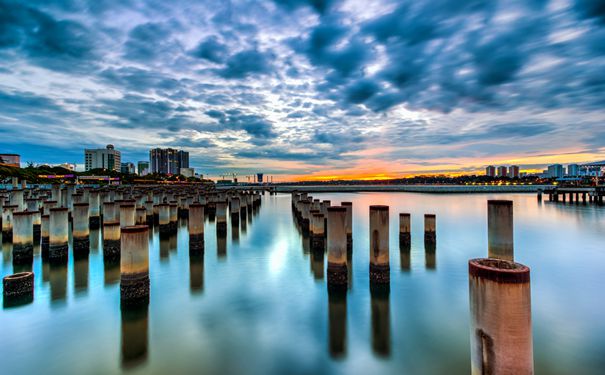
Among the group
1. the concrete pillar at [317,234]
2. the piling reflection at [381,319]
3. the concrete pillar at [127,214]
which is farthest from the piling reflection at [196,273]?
the piling reflection at [381,319]

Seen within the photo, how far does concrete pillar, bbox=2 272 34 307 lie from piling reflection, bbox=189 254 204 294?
4.64 meters

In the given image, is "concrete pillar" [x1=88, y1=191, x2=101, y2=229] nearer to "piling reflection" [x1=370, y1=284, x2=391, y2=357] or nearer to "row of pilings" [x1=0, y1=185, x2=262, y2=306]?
"row of pilings" [x1=0, y1=185, x2=262, y2=306]

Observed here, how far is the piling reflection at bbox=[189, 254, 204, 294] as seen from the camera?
37.2ft

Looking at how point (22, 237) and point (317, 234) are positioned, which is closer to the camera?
point (22, 237)

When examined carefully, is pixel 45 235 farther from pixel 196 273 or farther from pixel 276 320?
pixel 276 320

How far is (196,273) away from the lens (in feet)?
42.8

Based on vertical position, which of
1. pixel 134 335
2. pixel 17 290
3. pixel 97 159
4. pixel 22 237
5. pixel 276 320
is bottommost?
pixel 276 320

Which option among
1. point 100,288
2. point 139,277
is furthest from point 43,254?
point 139,277

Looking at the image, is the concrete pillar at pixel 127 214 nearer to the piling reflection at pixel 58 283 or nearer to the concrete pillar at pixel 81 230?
the concrete pillar at pixel 81 230

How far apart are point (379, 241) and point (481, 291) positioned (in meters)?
5.90

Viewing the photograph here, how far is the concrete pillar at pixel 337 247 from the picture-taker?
31.9ft

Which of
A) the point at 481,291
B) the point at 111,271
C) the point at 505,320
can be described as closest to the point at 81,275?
the point at 111,271

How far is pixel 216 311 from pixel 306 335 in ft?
9.87

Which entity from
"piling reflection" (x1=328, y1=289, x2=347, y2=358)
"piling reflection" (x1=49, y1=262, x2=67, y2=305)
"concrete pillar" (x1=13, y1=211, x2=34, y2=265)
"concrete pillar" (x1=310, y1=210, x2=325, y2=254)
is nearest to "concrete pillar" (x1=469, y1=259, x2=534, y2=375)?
"piling reflection" (x1=328, y1=289, x2=347, y2=358)
